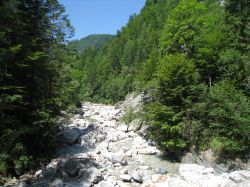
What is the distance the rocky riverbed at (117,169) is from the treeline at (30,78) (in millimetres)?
1725

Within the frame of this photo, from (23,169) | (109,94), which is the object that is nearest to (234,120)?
(23,169)

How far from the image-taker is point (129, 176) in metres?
17.2

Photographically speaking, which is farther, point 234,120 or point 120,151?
point 120,151

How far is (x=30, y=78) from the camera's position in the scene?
18.4 meters

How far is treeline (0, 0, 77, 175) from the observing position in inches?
619

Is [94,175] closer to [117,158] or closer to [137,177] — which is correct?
[137,177]

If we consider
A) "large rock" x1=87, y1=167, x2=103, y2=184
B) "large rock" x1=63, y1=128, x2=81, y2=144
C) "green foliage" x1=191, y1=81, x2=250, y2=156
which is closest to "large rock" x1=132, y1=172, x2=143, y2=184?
"large rock" x1=87, y1=167, x2=103, y2=184

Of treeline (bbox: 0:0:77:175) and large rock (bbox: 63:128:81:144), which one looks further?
large rock (bbox: 63:128:81:144)

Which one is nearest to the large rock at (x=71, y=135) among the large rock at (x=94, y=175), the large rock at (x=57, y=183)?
the large rock at (x=94, y=175)

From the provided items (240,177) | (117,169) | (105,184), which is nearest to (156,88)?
(117,169)

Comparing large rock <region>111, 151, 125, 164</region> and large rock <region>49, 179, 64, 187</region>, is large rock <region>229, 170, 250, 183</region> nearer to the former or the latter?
large rock <region>111, 151, 125, 164</region>

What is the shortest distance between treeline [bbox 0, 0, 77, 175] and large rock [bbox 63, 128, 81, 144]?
267 cm

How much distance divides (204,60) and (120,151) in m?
9.81

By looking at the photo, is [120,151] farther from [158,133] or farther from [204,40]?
[204,40]
